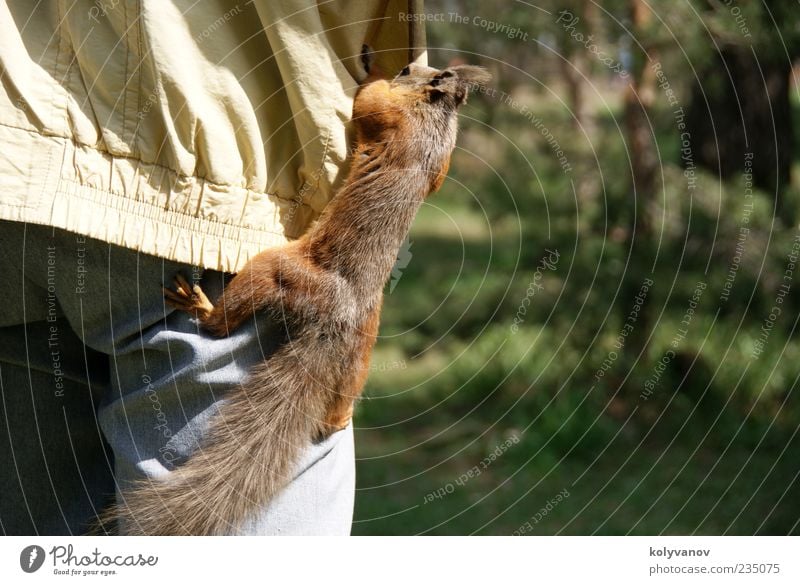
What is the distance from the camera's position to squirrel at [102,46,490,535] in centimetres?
145

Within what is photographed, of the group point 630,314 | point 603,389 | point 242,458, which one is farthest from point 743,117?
point 242,458

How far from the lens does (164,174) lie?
140 cm

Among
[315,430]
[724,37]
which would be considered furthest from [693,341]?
[315,430]

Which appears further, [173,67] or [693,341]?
[693,341]

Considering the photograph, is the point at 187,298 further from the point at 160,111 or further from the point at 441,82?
the point at 441,82

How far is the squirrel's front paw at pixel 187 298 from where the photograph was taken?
A: 141cm

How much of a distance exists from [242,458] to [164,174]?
47cm

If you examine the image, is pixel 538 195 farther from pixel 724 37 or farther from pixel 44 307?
pixel 44 307

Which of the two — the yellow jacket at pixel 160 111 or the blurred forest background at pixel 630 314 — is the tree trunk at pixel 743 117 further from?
the yellow jacket at pixel 160 111

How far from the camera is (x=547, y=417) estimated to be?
13.5ft

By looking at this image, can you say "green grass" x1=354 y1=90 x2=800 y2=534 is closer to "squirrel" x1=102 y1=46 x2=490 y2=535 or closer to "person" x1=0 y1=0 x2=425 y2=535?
"squirrel" x1=102 y1=46 x2=490 y2=535

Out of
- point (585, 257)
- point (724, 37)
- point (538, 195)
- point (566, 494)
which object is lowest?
point (566, 494)

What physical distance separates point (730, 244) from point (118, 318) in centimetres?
284

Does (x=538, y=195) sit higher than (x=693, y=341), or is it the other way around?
(x=538, y=195)
